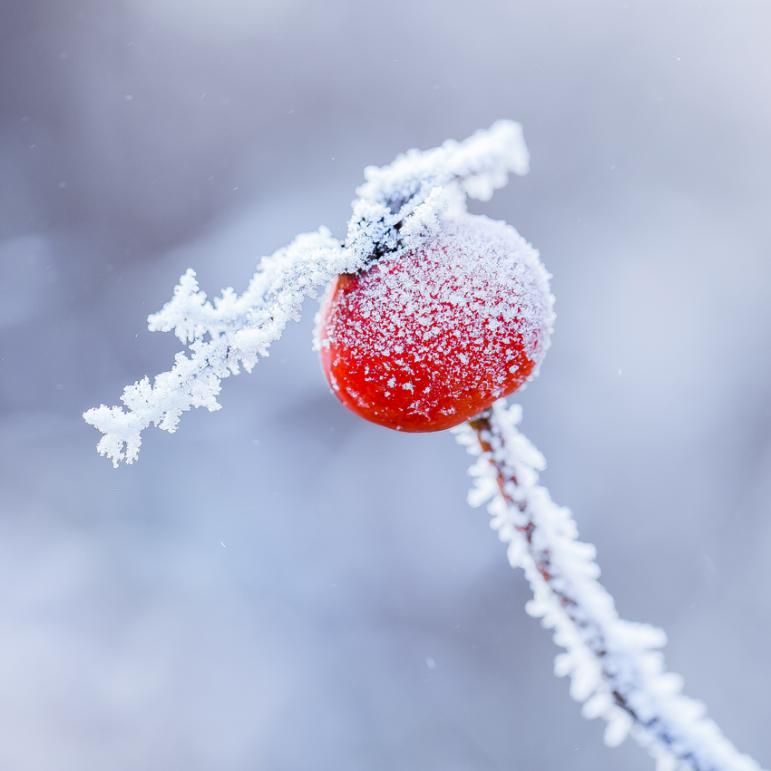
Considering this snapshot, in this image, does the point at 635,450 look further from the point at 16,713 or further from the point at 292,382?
the point at 16,713

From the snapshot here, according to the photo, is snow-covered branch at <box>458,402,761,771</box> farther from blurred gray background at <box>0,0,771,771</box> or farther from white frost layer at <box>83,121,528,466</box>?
blurred gray background at <box>0,0,771,771</box>

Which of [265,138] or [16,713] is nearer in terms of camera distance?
[16,713]

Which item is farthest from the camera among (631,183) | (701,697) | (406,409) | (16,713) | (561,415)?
(631,183)

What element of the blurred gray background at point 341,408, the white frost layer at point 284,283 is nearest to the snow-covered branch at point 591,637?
the white frost layer at point 284,283

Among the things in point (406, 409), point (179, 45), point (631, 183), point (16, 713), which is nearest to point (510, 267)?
point (406, 409)

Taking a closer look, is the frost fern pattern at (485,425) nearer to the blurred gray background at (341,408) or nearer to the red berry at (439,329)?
the red berry at (439,329)

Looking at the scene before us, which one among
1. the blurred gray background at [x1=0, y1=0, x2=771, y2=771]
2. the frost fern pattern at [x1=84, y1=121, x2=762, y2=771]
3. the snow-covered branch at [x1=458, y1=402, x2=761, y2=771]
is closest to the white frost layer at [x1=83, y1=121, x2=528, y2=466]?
the frost fern pattern at [x1=84, y1=121, x2=762, y2=771]
